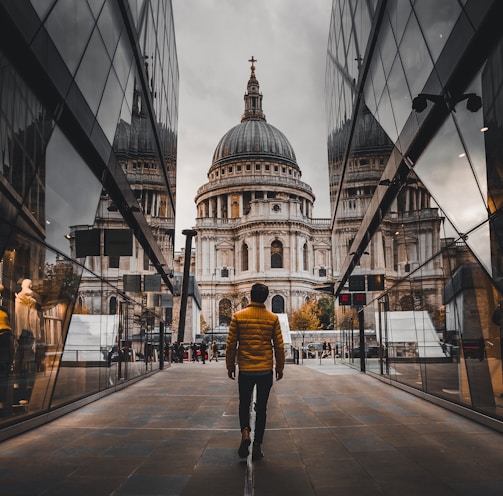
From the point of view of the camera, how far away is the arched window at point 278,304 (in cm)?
10169

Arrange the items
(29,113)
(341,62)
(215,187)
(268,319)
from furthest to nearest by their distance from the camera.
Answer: (215,187)
(341,62)
(29,113)
(268,319)

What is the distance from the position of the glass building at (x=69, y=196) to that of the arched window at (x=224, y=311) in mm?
87506

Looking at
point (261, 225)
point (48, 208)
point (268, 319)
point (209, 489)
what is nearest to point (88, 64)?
point (48, 208)

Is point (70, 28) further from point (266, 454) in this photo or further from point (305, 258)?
point (305, 258)

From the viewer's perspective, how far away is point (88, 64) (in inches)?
391

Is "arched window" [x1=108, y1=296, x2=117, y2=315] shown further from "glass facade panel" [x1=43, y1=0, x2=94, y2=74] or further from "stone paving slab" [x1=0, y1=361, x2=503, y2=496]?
"glass facade panel" [x1=43, y1=0, x2=94, y2=74]

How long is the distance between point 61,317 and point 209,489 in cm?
525

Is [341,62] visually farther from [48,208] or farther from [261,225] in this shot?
[261,225]

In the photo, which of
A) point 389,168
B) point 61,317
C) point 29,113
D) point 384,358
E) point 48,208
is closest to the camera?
point 29,113

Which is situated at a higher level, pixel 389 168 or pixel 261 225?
pixel 261 225

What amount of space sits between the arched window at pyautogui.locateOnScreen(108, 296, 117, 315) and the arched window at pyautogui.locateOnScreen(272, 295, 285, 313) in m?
87.3

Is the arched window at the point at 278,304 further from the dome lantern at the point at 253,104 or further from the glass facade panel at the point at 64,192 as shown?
the glass facade panel at the point at 64,192

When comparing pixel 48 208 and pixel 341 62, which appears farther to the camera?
pixel 341 62

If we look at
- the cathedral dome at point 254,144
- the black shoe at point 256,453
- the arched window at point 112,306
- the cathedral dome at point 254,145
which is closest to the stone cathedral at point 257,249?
the cathedral dome at point 254,145
